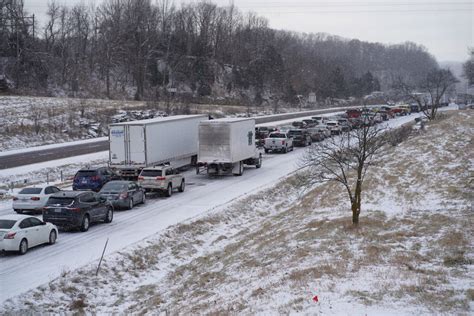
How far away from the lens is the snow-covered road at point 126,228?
17.5 meters

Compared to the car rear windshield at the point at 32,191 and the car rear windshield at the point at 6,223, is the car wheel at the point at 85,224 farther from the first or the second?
the car rear windshield at the point at 32,191

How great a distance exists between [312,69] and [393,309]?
465ft

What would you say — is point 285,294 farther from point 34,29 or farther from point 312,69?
point 312,69

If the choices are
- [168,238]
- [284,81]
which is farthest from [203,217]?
[284,81]

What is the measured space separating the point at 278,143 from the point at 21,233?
34776mm

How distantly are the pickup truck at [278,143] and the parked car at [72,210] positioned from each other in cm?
2964

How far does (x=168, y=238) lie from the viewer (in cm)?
2300

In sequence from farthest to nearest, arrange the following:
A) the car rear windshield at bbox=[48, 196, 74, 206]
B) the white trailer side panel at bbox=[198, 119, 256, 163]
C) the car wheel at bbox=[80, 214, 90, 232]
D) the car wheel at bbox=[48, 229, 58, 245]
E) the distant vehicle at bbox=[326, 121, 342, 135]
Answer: the distant vehicle at bbox=[326, 121, 342, 135] → the white trailer side panel at bbox=[198, 119, 256, 163] → the car wheel at bbox=[80, 214, 90, 232] → the car rear windshield at bbox=[48, 196, 74, 206] → the car wheel at bbox=[48, 229, 58, 245]

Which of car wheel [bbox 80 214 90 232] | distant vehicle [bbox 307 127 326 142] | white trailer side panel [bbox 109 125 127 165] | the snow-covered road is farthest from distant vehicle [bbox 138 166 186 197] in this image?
distant vehicle [bbox 307 127 326 142]

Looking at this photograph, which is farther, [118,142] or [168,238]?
[118,142]

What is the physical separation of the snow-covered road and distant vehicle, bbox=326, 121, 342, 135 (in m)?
20.9

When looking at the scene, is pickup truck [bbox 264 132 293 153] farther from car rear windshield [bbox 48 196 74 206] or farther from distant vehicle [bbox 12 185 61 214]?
car rear windshield [bbox 48 196 74 206]

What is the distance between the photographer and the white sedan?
1903cm

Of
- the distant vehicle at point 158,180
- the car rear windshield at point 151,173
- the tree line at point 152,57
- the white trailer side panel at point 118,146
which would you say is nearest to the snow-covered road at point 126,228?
the distant vehicle at point 158,180
